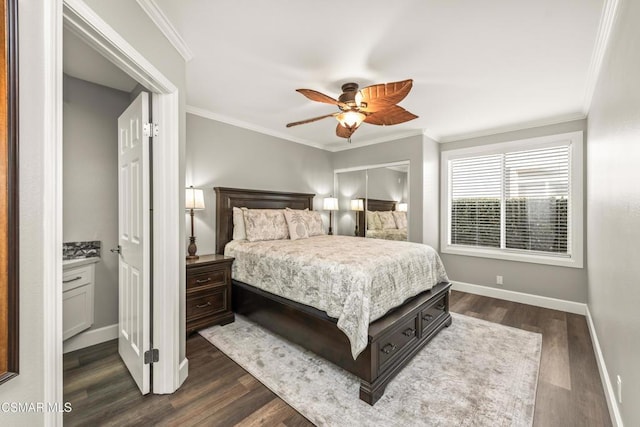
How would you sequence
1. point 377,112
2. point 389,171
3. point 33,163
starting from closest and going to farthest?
point 33,163 < point 377,112 < point 389,171

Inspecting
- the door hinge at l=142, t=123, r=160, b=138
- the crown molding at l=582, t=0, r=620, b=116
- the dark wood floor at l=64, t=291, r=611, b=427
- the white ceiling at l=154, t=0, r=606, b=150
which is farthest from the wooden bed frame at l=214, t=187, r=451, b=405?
the crown molding at l=582, t=0, r=620, b=116

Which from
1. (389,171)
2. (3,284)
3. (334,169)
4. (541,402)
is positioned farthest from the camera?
(334,169)

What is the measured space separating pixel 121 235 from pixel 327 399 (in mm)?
2140

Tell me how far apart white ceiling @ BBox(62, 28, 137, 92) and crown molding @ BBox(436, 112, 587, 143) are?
4.54 metres

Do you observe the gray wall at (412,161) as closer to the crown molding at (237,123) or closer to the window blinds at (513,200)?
the window blinds at (513,200)

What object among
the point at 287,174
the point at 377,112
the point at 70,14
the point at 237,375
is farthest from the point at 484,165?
the point at 70,14

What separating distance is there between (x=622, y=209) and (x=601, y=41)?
137 cm

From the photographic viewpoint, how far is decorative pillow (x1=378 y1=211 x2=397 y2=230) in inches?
179

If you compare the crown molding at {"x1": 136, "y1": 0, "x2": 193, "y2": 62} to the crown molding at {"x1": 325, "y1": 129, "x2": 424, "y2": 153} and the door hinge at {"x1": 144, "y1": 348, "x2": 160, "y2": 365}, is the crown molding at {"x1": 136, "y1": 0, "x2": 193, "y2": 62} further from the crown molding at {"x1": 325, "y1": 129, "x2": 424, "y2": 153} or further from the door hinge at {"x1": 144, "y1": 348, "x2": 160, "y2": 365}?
the crown molding at {"x1": 325, "y1": 129, "x2": 424, "y2": 153}

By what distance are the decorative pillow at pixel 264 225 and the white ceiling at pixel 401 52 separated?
55.2 inches

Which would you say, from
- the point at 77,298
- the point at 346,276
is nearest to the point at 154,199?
the point at 77,298

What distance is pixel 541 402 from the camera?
1890 millimetres

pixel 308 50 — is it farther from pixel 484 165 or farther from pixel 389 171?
pixel 484 165

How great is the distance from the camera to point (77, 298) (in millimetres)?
2428
